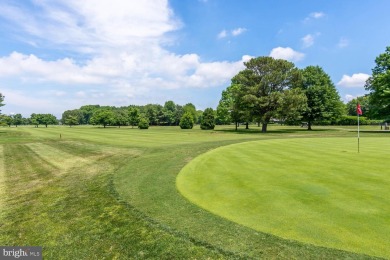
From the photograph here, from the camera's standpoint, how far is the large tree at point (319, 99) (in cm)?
5903

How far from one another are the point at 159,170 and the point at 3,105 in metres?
67.6

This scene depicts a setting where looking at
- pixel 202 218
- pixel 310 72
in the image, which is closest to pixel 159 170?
pixel 202 218

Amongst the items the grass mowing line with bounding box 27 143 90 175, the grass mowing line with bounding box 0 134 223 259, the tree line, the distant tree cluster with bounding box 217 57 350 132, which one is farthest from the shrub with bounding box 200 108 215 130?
the grass mowing line with bounding box 0 134 223 259

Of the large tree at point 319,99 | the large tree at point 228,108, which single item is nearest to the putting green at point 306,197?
the large tree at point 319,99

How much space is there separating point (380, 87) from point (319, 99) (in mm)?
14197

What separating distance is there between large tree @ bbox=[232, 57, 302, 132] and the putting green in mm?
37888

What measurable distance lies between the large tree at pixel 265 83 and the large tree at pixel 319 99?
6159mm

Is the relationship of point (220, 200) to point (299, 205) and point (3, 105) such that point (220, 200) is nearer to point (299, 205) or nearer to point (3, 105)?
point (299, 205)

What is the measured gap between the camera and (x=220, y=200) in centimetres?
880

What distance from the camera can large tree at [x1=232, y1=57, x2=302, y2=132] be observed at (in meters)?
51.9

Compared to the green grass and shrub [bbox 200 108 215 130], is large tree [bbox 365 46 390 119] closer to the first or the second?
shrub [bbox 200 108 215 130]

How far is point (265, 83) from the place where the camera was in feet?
176

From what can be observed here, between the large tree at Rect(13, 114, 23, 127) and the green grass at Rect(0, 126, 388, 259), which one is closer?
the green grass at Rect(0, 126, 388, 259)

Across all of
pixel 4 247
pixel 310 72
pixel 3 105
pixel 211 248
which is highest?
pixel 310 72
